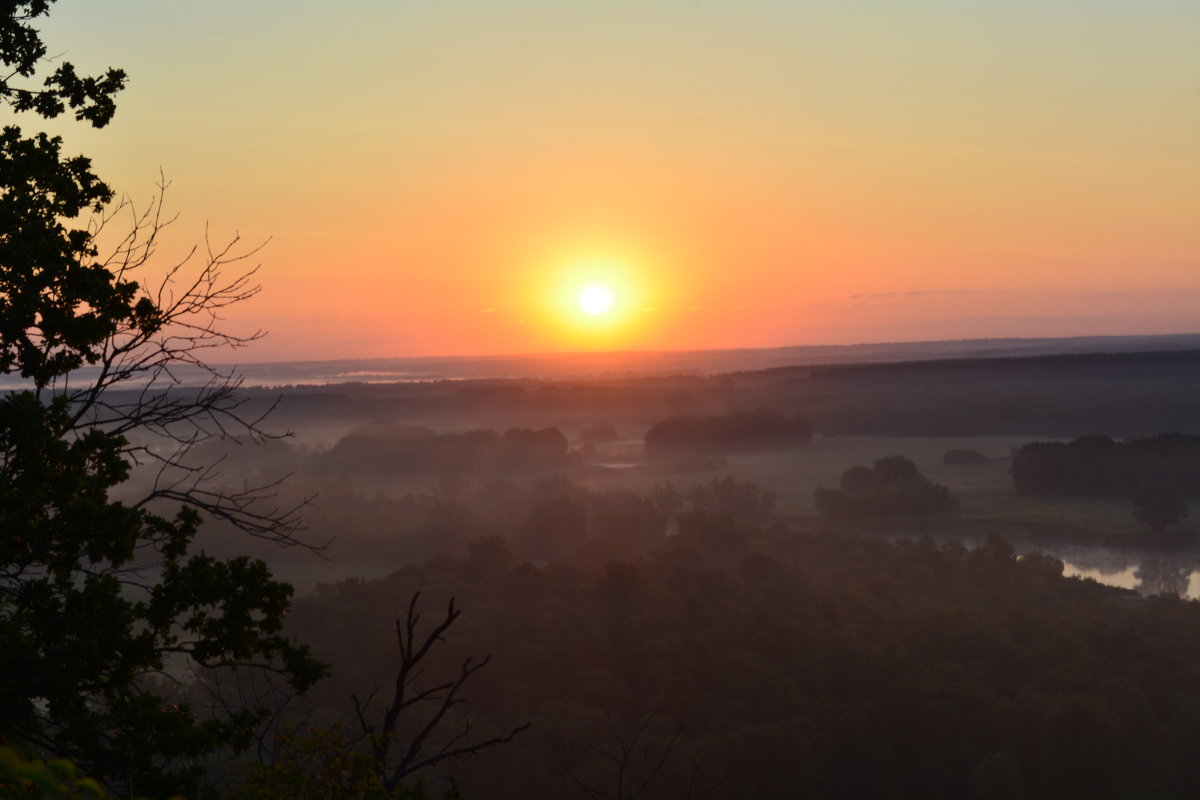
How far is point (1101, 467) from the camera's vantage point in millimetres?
121438

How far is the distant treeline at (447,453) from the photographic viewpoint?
153125 mm

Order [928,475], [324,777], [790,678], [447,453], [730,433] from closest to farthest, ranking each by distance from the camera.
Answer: [324,777] → [790,678] → [928,475] → [447,453] → [730,433]

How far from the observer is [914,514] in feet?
353

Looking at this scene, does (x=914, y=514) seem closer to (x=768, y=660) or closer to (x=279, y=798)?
(x=768, y=660)

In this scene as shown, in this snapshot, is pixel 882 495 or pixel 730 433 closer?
pixel 882 495

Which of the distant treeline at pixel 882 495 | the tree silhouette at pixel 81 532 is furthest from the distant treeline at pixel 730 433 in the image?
the tree silhouette at pixel 81 532

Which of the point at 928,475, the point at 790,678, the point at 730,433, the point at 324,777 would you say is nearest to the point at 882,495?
the point at 928,475

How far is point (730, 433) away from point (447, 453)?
44.2 meters

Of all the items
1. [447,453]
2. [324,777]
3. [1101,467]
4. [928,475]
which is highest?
[324,777]

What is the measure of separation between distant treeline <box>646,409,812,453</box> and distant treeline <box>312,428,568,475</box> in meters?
17.0

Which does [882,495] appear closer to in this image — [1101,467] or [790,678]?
[1101,467]

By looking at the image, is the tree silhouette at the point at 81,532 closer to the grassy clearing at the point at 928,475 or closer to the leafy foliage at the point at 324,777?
the leafy foliage at the point at 324,777

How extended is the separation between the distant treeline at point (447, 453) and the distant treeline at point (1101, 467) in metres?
61.7

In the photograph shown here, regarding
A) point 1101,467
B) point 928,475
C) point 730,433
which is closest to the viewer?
point 1101,467
